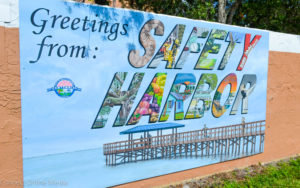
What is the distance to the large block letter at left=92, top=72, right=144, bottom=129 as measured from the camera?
329 cm

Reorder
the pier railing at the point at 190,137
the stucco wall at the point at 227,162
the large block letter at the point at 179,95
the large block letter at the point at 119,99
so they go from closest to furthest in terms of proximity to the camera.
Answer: the stucco wall at the point at 227,162 < the large block letter at the point at 119,99 < the pier railing at the point at 190,137 < the large block letter at the point at 179,95

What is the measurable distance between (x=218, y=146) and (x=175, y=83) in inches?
54.8

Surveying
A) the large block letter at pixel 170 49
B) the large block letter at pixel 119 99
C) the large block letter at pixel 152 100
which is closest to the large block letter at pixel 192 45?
the large block letter at pixel 170 49

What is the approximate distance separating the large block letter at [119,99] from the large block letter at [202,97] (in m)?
1.00

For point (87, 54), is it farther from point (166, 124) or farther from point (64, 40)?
point (166, 124)

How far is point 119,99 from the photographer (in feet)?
11.2

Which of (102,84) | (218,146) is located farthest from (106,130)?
(218,146)

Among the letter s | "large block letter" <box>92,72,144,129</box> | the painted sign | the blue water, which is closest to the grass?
the painted sign

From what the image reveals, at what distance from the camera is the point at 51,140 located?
2977mm

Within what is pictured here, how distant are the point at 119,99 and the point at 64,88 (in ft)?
2.37

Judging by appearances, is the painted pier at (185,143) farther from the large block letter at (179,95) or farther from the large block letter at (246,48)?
the large block letter at (246,48)

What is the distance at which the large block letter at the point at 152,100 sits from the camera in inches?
140

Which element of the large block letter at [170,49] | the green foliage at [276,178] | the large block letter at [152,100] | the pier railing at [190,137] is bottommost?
the green foliage at [276,178]

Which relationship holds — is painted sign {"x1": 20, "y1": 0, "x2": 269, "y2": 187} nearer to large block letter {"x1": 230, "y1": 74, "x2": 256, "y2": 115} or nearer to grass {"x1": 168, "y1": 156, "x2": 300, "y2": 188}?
large block letter {"x1": 230, "y1": 74, "x2": 256, "y2": 115}
